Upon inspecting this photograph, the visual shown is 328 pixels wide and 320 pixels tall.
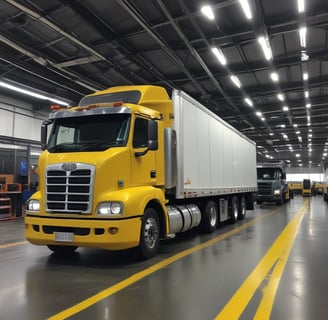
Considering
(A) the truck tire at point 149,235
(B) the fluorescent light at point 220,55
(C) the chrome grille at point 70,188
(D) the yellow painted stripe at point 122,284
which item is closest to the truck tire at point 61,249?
(C) the chrome grille at point 70,188

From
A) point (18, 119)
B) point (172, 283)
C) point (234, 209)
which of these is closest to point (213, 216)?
point (234, 209)

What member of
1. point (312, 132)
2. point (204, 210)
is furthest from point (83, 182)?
point (312, 132)

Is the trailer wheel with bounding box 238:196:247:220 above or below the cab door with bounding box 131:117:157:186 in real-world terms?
below

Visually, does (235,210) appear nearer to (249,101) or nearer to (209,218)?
(209,218)

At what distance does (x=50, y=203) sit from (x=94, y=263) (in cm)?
142

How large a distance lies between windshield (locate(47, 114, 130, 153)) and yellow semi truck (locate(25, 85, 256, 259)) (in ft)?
0.06

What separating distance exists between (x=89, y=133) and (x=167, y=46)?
547 centimetres

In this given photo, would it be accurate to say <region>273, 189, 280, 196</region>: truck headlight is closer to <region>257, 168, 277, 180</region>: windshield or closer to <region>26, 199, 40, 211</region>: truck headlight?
<region>257, 168, 277, 180</region>: windshield

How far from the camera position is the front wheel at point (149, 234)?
20.8 ft

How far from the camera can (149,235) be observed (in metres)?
6.64

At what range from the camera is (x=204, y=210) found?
10.2m

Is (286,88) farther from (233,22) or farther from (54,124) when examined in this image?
(54,124)

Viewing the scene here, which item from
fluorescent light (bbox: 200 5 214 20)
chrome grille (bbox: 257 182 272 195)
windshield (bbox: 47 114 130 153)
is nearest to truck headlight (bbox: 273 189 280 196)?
chrome grille (bbox: 257 182 272 195)

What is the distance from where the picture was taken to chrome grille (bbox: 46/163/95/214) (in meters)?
5.94
